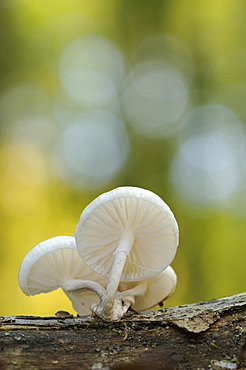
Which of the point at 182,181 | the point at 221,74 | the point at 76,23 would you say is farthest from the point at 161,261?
the point at 76,23

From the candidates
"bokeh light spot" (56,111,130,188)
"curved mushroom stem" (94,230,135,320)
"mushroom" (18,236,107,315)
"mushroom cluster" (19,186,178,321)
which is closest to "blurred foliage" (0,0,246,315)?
"bokeh light spot" (56,111,130,188)

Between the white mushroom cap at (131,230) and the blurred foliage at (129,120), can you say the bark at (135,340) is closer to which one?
the white mushroom cap at (131,230)

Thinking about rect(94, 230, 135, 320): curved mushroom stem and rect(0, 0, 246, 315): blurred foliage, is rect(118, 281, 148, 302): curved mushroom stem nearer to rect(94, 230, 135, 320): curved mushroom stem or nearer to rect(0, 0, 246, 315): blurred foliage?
rect(94, 230, 135, 320): curved mushroom stem

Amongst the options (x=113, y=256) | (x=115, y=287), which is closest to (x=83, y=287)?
(x=113, y=256)

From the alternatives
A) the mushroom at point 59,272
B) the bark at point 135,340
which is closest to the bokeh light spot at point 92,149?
the mushroom at point 59,272

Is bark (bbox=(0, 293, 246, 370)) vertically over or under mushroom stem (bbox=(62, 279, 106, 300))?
under
